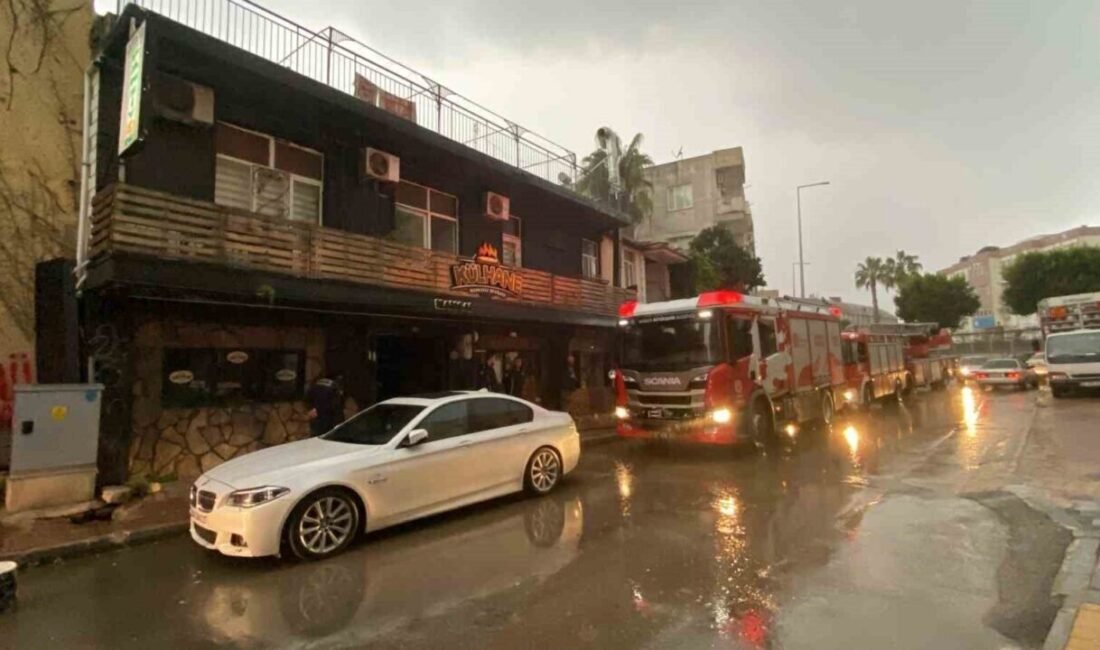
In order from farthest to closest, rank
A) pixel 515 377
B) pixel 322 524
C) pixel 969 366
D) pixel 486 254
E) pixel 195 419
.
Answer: pixel 969 366
pixel 515 377
pixel 486 254
pixel 195 419
pixel 322 524

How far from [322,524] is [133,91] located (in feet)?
21.6

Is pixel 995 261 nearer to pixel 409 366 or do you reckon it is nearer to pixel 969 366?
pixel 969 366

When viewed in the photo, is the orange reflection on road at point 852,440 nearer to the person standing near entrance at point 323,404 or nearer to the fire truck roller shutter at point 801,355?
the fire truck roller shutter at point 801,355

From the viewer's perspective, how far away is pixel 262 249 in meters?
8.95

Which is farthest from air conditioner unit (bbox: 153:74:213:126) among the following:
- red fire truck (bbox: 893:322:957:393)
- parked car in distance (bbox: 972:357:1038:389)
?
parked car in distance (bbox: 972:357:1038:389)

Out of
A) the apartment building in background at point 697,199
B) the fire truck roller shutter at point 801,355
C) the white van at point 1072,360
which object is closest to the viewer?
the fire truck roller shutter at point 801,355

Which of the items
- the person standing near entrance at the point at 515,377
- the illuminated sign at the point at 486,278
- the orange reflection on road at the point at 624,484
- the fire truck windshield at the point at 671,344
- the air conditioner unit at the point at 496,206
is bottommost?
the orange reflection on road at the point at 624,484

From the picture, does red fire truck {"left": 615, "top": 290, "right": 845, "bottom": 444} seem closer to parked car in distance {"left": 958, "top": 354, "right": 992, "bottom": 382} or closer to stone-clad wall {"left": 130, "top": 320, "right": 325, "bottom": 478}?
stone-clad wall {"left": 130, "top": 320, "right": 325, "bottom": 478}

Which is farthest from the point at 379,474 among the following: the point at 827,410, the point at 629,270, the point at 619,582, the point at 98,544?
the point at 629,270

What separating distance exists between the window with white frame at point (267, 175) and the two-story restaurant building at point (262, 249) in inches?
1.2

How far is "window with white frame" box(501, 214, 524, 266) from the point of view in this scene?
15798 mm

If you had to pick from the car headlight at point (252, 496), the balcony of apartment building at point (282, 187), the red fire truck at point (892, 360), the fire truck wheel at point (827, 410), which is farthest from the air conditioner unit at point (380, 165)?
the red fire truck at point (892, 360)

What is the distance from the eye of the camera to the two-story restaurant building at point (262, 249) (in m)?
8.20

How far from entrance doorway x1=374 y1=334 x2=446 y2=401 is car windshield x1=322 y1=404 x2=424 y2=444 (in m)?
6.37
